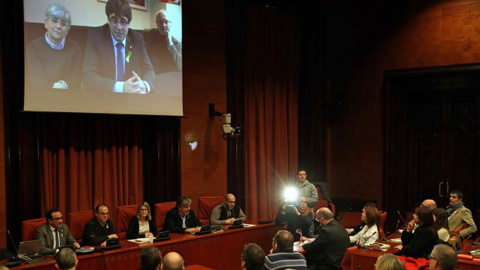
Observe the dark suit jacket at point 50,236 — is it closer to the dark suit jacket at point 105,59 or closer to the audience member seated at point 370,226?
the dark suit jacket at point 105,59

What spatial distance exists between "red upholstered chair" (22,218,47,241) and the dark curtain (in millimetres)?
3755

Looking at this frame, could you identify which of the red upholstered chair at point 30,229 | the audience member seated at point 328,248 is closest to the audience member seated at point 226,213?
the audience member seated at point 328,248

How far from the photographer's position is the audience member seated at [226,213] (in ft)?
21.7

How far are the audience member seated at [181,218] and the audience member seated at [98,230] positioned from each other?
735 millimetres

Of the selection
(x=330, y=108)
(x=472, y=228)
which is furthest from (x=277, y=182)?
(x=472, y=228)

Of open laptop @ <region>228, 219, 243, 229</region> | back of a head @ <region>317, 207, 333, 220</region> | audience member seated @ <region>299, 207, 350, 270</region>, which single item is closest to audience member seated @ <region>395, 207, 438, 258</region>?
audience member seated @ <region>299, 207, 350, 270</region>

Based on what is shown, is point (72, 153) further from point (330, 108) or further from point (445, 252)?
point (330, 108)

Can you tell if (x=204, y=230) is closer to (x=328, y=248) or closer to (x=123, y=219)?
(x=123, y=219)

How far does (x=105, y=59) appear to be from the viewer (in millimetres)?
6211

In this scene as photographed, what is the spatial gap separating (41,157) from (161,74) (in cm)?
192

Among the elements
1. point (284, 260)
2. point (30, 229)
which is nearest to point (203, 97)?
point (30, 229)

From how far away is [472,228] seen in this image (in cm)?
632

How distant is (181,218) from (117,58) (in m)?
2.21


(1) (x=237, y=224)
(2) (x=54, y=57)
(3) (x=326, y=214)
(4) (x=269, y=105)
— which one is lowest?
(1) (x=237, y=224)
